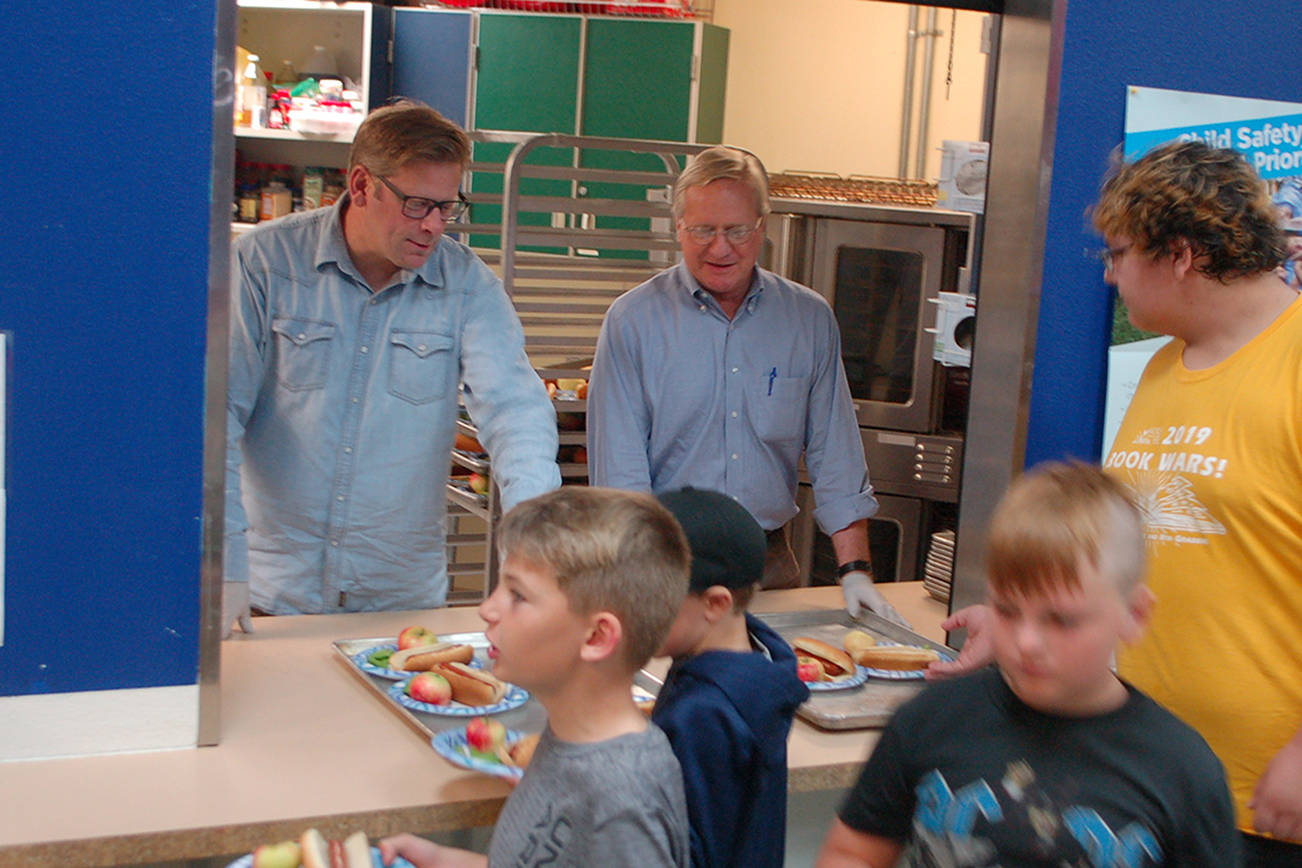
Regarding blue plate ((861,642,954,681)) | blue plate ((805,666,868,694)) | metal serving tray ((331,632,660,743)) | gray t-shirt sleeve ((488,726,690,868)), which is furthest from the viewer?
blue plate ((861,642,954,681))

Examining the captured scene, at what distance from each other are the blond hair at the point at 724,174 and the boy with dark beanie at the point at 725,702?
1.50 m

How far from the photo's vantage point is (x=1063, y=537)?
1.38 m

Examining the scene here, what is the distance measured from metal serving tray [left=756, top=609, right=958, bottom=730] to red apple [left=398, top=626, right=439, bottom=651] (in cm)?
67

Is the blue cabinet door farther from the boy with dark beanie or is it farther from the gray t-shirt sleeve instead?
the gray t-shirt sleeve

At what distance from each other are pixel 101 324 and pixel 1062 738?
140 cm

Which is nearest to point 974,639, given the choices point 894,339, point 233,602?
point 233,602

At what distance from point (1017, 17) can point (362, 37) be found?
13.5 ft

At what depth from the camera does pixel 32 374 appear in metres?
1.90

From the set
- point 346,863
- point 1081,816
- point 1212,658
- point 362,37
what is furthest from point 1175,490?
point 362,37

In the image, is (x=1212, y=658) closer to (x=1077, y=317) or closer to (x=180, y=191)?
(x=1077, y=317)

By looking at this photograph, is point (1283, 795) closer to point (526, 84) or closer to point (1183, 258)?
point (1183, 258)

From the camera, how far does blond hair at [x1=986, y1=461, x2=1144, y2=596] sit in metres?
1.37

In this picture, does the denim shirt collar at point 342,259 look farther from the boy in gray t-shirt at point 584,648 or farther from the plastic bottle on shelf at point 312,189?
the plastic bottle on shelf at point 312,189

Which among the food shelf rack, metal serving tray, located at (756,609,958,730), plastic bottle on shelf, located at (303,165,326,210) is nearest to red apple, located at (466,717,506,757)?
metal serving tray, located at (756,609,958,730)
